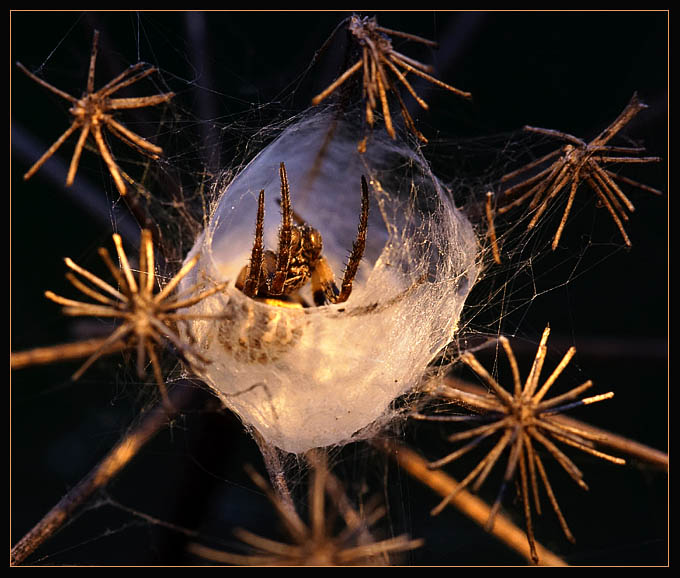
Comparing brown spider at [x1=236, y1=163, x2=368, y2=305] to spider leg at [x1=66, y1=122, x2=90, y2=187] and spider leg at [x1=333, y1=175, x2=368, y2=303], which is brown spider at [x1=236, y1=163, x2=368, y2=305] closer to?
spider leg at [x1=333, y1=175, x2=368, y2=303]

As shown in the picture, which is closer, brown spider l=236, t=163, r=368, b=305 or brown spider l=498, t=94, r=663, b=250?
brown spider l=498, t=94, r=663, b=250

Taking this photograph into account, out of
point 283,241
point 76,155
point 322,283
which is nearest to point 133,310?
point 76,155

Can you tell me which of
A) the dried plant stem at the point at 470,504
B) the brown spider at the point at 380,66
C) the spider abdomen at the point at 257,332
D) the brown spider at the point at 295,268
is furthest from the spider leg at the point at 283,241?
the dried plant stem at the point at 470,504

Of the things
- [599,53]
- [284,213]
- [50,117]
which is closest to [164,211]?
[284,213]

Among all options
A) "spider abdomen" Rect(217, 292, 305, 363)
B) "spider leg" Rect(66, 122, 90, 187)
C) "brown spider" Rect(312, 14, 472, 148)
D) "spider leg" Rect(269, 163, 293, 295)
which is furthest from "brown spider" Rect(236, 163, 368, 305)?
Answer: "spider leg" Rect(66, 122, 90, 187)

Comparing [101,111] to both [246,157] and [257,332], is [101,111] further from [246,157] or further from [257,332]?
[246,157]

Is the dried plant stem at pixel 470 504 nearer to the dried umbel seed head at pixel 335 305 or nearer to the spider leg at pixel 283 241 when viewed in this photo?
the dried umbel seed head at pixel 335 305
